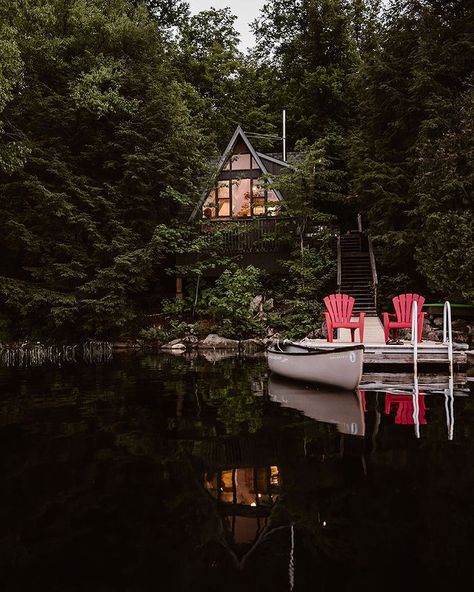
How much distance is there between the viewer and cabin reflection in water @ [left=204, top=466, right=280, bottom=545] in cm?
358

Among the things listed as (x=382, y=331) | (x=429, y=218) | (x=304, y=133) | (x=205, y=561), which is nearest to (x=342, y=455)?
(x=205, y=561)

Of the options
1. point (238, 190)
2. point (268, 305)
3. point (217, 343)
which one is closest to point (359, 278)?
point (268, 305)

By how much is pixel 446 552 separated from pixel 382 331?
11.0m

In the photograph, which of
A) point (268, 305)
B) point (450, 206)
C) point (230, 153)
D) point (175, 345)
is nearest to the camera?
point (450, 206)

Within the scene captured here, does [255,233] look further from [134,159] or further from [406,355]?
[406,355]

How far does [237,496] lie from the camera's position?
4.14 m

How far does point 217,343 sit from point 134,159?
775 cm

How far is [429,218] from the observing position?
1442 cm

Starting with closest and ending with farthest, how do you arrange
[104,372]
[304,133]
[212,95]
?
[104,372] → [304,133] → [212,95]

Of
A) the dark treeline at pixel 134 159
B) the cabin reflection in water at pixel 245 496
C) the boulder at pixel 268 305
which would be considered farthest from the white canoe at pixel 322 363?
the boulder at pixel 268 305

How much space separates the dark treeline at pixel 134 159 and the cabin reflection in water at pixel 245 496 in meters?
11.6

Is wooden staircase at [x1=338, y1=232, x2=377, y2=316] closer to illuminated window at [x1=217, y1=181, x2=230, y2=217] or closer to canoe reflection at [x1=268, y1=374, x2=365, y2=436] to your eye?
illuminated window at [x1=217, y1=181, x2=230, y2=217]

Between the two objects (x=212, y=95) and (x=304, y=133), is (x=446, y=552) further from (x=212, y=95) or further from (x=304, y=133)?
(x=212, y=95)

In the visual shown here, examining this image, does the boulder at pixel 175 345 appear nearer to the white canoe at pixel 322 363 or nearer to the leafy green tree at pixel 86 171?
the leafy green tree at pixel 86 171
